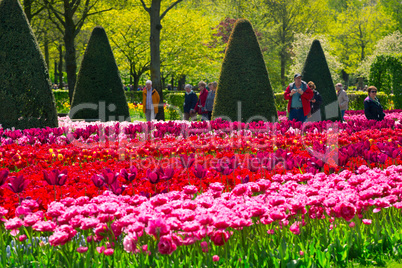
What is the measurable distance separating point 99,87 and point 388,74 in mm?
14588

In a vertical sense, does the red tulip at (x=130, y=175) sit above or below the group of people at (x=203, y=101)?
below

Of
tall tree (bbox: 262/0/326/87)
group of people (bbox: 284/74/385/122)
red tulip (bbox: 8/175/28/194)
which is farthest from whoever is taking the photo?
tall tree (bbox: 262/0/326/87)

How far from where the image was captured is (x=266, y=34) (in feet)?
125

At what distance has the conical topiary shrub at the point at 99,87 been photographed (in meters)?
14.0

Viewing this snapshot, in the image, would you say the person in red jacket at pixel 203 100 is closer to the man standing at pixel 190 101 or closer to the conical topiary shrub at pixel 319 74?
the man standing at pixel 190 101

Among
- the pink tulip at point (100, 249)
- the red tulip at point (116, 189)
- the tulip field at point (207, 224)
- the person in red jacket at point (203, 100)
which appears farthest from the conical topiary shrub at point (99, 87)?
the pink tulip at point (100, 249)

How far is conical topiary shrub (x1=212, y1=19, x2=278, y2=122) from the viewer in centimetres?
1103

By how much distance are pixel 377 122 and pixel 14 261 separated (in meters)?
8.43

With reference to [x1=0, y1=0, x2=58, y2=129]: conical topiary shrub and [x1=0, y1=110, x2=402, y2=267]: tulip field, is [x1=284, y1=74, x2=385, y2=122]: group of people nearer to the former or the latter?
[x1=0, y1=110, x2=402, y2=267]: tulip field

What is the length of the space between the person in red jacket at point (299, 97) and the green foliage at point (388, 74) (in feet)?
36.2

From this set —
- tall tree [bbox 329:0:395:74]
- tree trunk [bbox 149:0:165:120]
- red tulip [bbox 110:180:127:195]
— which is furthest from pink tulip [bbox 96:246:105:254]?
tall tree [bbox 329:0:395:74]

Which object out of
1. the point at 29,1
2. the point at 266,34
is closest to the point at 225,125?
the point at 29,1

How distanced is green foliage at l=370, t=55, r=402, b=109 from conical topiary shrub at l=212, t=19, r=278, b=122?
35.3 ft

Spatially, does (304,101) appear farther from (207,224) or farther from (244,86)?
(207,224)
